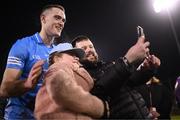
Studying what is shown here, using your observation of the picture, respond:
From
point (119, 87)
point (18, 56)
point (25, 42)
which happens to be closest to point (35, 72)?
point (119, 87)

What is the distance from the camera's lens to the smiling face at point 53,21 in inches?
186

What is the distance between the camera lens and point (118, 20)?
2278cm

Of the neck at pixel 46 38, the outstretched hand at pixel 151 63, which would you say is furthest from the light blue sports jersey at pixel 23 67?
the outstretched hand at pixel 151 63

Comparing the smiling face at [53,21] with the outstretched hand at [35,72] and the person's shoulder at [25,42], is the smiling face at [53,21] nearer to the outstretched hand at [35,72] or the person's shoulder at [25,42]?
the person's shoulder at [25,42]

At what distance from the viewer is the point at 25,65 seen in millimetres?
4480

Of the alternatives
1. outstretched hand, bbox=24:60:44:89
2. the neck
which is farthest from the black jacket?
the neck

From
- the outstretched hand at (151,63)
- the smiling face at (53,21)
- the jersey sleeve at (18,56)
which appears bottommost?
the outstretched hand at (151,63)

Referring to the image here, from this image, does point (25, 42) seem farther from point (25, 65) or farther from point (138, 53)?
point (138, 53)

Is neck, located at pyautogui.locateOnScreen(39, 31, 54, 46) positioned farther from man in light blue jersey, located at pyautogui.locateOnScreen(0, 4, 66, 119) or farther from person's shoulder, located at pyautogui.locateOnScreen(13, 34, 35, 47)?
person's shoulder, located at pyautogui.locateOnScreen(13, 34, 35, 47)

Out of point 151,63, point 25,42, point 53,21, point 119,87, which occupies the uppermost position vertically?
point 53,21

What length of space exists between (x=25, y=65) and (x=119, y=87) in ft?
4.82

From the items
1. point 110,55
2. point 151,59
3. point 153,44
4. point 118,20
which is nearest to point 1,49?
point 118,20

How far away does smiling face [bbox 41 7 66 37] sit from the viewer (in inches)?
186

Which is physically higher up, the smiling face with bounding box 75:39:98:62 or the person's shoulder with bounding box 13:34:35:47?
the person's shoulder with bounding box 13:34:35:47
